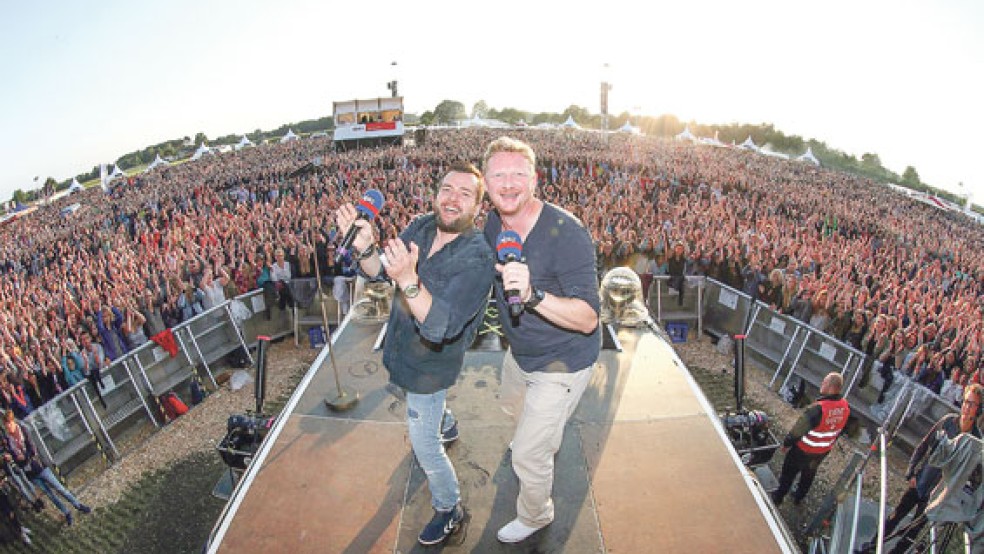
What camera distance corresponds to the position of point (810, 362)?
8250 mm

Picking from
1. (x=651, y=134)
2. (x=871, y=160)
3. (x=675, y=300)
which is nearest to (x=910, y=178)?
(x=871, y=160)

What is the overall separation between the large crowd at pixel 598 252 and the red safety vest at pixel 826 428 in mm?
2172

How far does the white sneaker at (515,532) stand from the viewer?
317cm

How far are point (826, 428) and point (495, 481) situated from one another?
13.2ft

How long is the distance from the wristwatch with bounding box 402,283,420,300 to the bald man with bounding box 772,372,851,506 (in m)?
5.02

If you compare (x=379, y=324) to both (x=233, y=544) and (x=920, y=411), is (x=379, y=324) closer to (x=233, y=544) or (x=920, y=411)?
(x=233, y=544)

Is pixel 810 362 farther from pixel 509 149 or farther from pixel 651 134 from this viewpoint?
pixel 651 134

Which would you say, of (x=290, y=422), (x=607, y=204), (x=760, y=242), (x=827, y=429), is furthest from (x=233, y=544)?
(x=607, y=204)

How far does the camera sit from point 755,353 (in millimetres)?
9508

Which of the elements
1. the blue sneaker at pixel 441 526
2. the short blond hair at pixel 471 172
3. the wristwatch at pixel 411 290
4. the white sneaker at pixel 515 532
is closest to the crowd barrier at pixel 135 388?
the blue sneaker at pixel 441 526

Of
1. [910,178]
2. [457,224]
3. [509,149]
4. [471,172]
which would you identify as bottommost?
[910,178]

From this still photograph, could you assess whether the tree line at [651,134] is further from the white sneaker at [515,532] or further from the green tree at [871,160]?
the white sneaker at [515,532]

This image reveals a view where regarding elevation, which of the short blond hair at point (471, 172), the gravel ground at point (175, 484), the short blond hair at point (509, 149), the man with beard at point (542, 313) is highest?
the short blond hair at point (509, 149)

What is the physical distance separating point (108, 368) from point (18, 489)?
1.73 m
